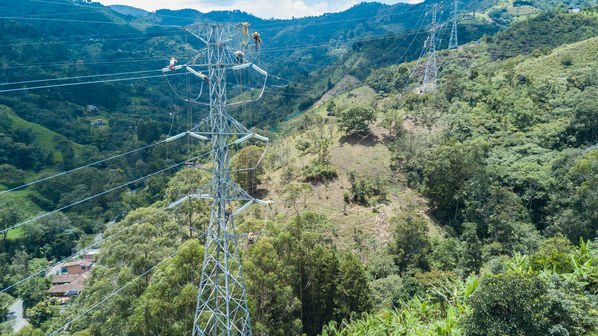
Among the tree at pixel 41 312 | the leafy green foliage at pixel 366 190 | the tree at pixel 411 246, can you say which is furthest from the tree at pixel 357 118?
the tree at pixel 41 312

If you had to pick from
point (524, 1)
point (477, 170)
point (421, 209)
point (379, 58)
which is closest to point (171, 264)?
point (421, 209)

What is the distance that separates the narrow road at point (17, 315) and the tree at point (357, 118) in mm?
49772

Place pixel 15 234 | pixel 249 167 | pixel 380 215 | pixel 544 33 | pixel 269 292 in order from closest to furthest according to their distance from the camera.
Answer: pixel 269 292
pixel 380 215
pixel 249 167
pixel 15 234
pixel 544 33

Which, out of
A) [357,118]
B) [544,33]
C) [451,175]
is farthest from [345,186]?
[544,33]

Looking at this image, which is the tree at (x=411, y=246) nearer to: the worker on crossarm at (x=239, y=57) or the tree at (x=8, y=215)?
the worker on crossarm at (x=239, y=57)

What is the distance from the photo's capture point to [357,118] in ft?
152

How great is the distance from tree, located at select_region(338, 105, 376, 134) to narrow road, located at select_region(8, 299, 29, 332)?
49772 millimetres

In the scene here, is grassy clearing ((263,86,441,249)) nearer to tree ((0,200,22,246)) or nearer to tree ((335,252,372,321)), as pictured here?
tree ((335,252,372,321))

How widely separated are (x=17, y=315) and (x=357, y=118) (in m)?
54.0

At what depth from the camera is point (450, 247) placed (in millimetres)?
26953

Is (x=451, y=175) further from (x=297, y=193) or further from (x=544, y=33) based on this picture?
(x=544, y=33)

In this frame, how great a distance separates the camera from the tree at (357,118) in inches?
1832

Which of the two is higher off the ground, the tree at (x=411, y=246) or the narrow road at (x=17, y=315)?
the tree at (x=411, y=246)

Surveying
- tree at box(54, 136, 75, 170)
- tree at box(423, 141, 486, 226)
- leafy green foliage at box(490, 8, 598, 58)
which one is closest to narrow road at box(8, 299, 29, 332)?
tree at box(54, 136, 75, 170)
